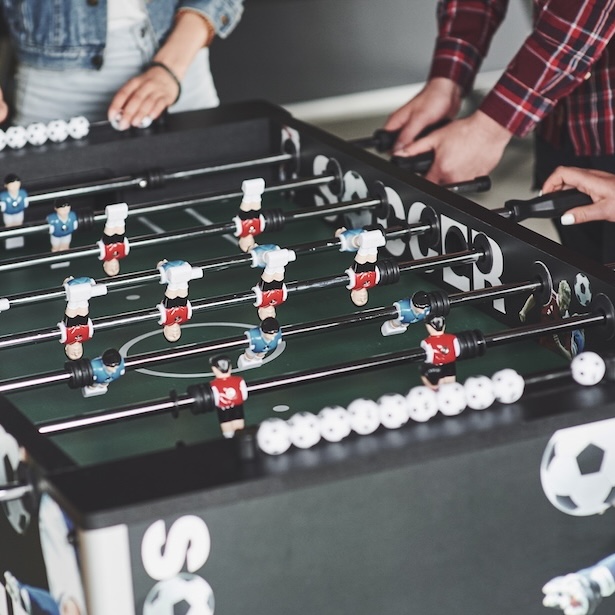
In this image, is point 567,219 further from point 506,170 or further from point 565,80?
point 506,170

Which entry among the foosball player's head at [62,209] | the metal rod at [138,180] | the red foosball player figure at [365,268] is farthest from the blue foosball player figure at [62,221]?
the red foosball player figure at [365,268]

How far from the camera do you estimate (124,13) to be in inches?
107

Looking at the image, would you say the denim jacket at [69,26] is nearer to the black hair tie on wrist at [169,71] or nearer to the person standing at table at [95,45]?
the person standing at table at [95,45]

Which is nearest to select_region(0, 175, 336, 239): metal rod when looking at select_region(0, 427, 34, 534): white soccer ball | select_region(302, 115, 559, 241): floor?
select_region(0, 427, 34, 534): white soccer ball

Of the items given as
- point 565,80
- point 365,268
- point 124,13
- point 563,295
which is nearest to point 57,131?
point 124,13

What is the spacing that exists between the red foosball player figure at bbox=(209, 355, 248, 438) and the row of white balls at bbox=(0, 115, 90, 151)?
1.08 m

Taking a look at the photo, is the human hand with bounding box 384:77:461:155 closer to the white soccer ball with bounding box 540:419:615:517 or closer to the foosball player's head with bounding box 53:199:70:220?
the foosball player's head with bounding box 53:199:70:220

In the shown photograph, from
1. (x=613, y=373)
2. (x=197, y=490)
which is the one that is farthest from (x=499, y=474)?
(x=197, y=490)

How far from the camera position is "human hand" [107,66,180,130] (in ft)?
7.52

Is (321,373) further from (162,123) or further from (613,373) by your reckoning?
(162,123)

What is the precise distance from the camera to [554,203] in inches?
72.1

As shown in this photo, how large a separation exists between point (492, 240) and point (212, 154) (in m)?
0.80

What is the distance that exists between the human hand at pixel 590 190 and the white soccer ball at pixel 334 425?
78 centimetres

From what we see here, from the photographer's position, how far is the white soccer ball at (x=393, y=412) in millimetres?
1170
